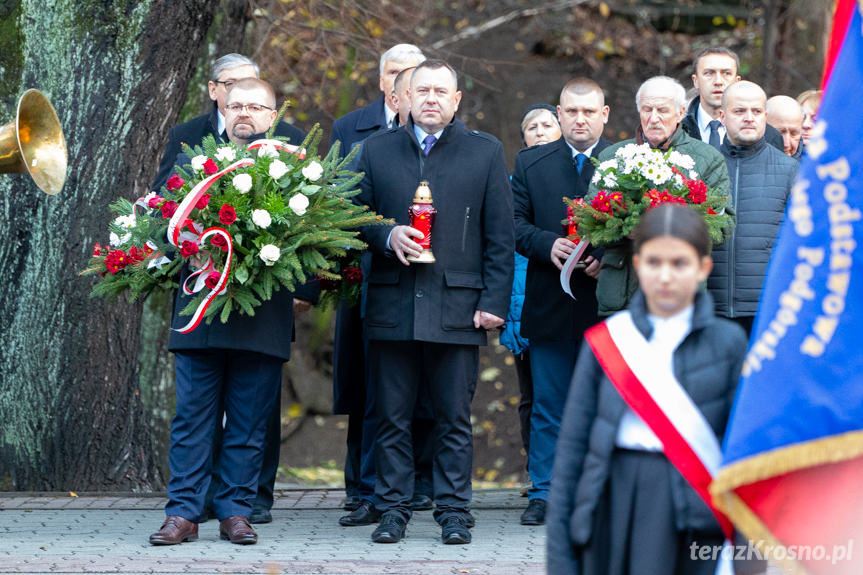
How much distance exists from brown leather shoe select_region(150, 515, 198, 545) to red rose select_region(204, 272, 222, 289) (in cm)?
121

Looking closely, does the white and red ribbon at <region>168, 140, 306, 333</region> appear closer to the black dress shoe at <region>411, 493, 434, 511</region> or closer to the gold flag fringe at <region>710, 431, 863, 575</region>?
the black dress shoe at <region>411, 493, 434, 511</region>

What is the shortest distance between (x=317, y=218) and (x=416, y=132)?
879mm

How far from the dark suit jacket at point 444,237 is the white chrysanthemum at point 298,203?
53cm

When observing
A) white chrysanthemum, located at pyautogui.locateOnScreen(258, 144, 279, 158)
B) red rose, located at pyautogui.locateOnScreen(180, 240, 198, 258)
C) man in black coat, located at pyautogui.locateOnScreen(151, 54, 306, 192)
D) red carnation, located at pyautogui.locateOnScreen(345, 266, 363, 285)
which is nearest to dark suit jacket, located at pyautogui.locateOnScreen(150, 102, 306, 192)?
man in black coat, located at pyautogui.locateOnScreen(151, 54, 306, 192)

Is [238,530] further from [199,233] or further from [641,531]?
[641,531]

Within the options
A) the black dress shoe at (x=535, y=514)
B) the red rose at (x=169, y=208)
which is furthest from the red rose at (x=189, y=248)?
the black dress shoe at (x=535, y=514)

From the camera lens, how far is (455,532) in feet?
22.0

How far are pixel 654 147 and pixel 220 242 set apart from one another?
246 centimetres

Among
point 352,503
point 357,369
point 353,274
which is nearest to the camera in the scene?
point 353,274

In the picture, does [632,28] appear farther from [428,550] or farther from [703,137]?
[428,550]

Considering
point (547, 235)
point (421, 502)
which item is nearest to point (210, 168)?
point (547, 235)

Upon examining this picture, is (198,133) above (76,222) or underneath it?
above

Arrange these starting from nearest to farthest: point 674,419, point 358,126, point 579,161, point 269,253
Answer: point 674,419, point 269,253, point 579,161, point 358,126

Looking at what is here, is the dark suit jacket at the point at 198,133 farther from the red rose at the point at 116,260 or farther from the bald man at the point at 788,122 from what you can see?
the bald man at the point at 788,122
